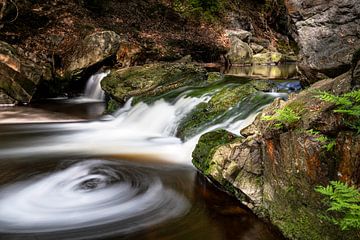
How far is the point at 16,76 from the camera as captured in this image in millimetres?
11484

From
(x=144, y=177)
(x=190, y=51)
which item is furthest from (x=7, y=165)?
(x=190, y=51)

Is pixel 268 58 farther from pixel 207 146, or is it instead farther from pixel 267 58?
pixel 207 146

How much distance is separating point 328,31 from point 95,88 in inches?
375

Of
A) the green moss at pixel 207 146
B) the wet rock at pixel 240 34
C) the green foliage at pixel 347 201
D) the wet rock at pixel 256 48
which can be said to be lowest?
the green moss at pixel 207 146

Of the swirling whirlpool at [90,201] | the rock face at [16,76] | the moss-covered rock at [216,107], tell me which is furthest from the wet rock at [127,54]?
the swirling whirlpool at [90,201]

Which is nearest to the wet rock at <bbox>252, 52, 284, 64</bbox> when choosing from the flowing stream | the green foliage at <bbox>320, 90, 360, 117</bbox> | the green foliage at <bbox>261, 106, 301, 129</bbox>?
the flowing stream

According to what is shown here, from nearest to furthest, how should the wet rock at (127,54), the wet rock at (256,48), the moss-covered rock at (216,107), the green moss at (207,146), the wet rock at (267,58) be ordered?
the green moss at (207,146) < the moss-covered rock at (216,107) < the wet rock at (127,54) < the wet rock at (267,58) < the wet rock at (256,48)

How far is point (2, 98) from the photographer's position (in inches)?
455

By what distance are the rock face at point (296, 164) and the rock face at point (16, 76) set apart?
8.68m

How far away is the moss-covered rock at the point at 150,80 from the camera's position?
10.8m

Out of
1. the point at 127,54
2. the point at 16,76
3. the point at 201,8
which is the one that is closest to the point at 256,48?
the point at 201,8

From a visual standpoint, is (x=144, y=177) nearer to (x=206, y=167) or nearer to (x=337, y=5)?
(x=206, y=167)

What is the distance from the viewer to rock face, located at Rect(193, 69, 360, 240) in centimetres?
327

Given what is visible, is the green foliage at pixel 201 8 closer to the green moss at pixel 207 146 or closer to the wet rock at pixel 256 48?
the wet rock at pixel 256 48
